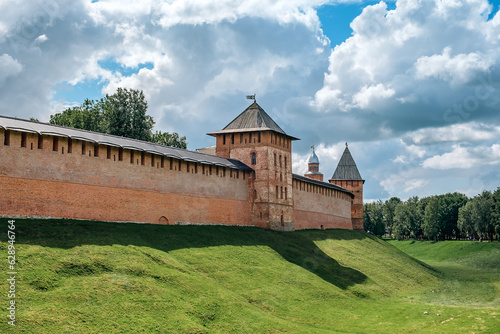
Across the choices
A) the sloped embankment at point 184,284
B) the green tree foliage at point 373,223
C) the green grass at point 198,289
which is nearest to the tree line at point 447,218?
the green tree foliage at point 373,223

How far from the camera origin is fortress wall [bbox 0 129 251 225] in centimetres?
2014

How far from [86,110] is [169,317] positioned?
34.1m

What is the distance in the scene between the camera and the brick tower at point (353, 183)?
54312 mm

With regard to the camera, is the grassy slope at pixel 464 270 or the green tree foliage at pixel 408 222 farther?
the green tree foliage at pixel 408 222

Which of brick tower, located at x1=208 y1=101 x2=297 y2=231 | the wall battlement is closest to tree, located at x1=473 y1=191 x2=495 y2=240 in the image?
the wall battlement

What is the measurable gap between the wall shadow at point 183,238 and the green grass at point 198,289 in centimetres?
7

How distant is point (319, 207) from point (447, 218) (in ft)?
119

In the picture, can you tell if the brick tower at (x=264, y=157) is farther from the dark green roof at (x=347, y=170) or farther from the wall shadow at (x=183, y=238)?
the dark green roof at (x=347, y=170)

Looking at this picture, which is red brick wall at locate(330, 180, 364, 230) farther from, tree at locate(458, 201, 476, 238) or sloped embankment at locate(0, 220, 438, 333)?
sloped embankment at locate(0, 220, 438, 333)

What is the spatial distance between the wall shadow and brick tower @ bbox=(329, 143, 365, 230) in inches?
778

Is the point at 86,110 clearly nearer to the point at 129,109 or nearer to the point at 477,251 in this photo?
the point at 129,109

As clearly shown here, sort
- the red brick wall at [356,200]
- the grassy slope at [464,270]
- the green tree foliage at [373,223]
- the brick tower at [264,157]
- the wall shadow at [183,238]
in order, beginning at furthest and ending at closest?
the green tree foliage at [373,223]
the red brick wall at [356,200]
the brick tower at [264,157]
the grassy slope at [464,270]
the wall shadow at [183,238]

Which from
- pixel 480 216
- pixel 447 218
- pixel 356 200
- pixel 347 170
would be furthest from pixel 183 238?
pixel 447 218

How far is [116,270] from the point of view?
17.2 metres
